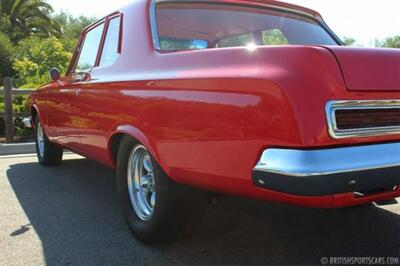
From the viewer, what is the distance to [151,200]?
11.6ft

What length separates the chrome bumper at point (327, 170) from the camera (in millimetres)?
2242

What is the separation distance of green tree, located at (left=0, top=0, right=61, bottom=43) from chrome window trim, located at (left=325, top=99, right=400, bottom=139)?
26.1m

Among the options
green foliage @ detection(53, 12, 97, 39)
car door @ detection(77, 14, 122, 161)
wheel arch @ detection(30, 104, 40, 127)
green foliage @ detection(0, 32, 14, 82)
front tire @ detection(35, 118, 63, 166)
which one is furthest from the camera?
green foliage @ detection(53, 12, 97, 39)

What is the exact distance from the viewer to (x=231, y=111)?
99.0 inches

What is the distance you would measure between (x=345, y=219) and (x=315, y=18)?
5.76 ft

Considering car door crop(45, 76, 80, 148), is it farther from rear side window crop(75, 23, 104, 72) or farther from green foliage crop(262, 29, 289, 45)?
green foliage crop(262, 29, 289, 45)

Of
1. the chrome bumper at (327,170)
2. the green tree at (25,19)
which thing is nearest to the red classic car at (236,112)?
the chrome bumper at (327,170)

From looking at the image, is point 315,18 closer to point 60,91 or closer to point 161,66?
point 161,66

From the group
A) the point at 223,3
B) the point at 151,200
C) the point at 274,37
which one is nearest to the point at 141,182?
the point at 151,200

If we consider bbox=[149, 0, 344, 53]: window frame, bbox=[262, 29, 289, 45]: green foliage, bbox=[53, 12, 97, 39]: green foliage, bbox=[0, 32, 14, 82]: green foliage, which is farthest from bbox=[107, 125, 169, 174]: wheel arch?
bbox=[53, 12, 97, 39]: green foliage

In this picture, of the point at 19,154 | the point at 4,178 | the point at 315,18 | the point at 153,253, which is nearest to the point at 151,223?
the point at 153,253

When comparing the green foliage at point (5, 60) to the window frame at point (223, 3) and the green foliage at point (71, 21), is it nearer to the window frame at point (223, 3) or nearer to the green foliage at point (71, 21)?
the green foliage at point (71, 21)

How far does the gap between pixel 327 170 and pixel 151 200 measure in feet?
5.24

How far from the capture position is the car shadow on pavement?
317 cm
